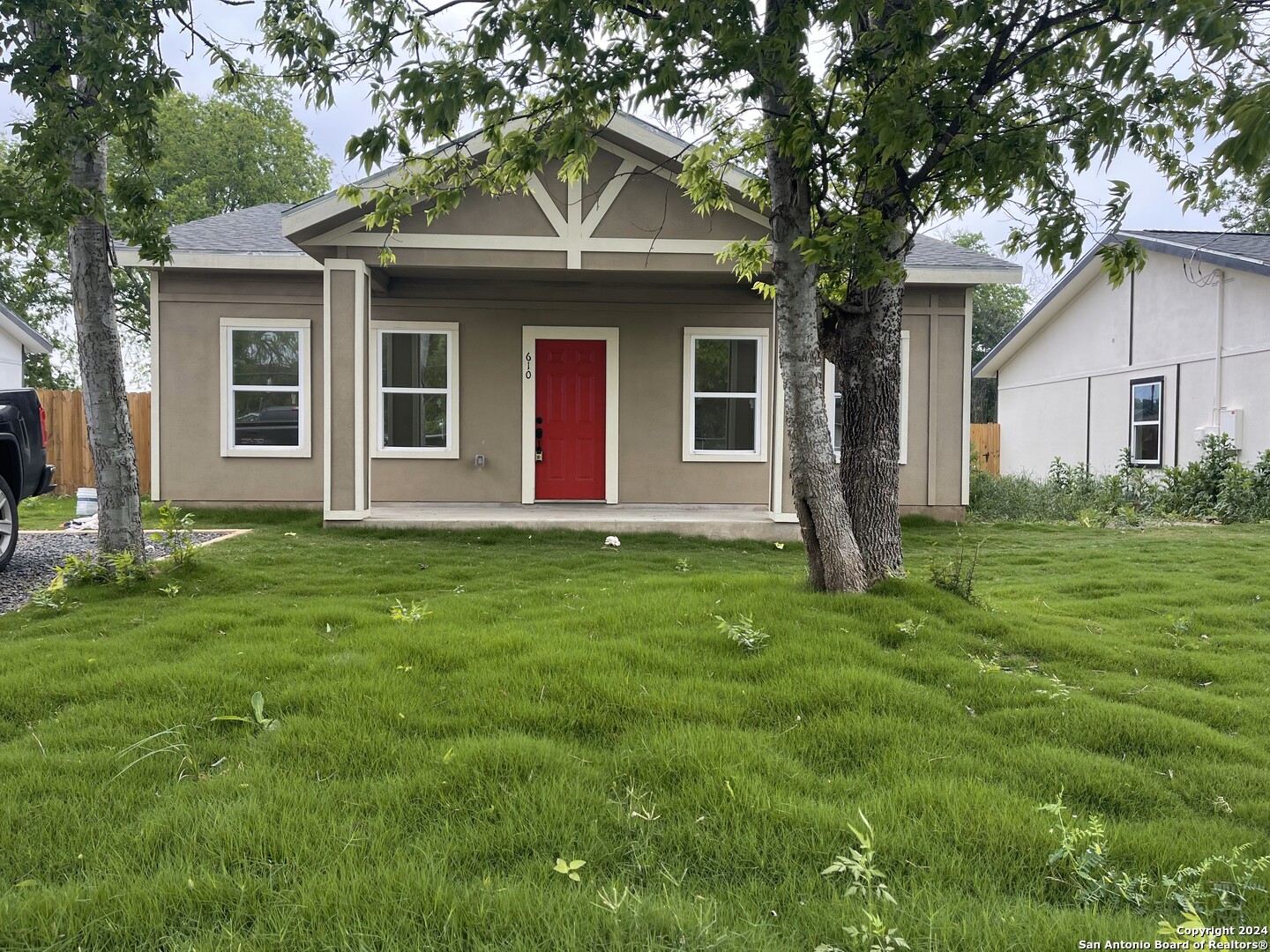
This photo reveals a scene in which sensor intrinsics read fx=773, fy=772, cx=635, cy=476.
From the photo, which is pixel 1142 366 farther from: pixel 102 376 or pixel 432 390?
pixel 102 376

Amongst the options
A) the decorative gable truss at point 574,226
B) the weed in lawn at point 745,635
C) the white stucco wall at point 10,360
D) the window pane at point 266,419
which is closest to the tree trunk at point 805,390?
the weed in lawn at point 745,635

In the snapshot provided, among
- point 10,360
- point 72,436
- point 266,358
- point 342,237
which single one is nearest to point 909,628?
point 342,237

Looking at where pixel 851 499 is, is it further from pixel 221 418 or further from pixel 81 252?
pixel 221 418

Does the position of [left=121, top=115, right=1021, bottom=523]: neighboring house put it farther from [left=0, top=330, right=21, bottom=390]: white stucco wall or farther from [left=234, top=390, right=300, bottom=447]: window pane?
Answer: [left=0, top=330, right=21, bottom=390]: white stucco wall

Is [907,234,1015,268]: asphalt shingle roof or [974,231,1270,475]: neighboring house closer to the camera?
[907,234,1015,268]: asphalt shingle roof

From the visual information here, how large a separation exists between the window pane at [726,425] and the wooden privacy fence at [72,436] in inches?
426

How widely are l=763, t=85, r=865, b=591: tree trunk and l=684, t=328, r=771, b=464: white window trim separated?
5.71m

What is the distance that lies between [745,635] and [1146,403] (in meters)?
14.9

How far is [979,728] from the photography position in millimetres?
3148

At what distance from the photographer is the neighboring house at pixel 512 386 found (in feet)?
34.5

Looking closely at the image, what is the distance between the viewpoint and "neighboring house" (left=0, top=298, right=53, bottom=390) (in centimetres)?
1958

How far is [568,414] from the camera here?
10766 millimetres

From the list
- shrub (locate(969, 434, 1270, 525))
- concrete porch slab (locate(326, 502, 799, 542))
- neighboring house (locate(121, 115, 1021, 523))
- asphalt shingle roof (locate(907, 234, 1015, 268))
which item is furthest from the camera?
shrub (locate(969, 434, 1270, 525))

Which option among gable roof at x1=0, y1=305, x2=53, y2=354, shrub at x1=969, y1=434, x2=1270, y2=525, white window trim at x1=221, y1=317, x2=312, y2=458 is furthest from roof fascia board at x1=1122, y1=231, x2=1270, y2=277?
gable roof at x1=0, y1=305, x2=53, y2=354
